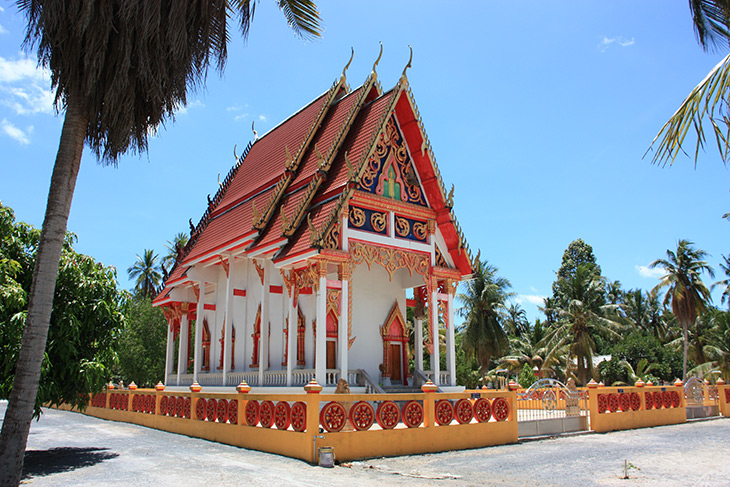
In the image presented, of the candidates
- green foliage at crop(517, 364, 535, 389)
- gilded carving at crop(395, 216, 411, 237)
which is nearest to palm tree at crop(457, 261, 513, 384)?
green foliage at crop(517, 364, 535, 389)

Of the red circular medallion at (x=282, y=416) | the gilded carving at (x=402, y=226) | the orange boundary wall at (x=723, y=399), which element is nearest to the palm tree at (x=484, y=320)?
the orange boundary wall at (x=723, y=399)

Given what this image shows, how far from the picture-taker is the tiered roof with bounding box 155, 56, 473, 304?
49.7 ft

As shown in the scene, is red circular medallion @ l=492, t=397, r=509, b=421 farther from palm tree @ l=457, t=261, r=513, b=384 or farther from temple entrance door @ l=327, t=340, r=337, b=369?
palm tree @ l=457, t=261, r=513, b=384

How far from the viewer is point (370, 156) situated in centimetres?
1561

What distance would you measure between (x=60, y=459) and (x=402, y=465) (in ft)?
20.8

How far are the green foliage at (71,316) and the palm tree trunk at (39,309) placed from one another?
11.3 ft

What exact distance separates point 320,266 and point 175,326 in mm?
13107

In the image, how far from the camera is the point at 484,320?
36.1m

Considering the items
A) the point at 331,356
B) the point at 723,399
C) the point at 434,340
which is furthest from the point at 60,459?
the point at 723,399

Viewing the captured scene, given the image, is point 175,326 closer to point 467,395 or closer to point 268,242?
point 268,242

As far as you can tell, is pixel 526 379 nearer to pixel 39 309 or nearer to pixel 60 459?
pixel 60 459

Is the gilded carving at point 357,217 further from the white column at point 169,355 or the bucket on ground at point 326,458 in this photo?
the white column at point 169,355

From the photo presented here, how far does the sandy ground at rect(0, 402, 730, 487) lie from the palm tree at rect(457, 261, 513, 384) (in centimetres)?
2167

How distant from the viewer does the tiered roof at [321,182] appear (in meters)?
15.2
